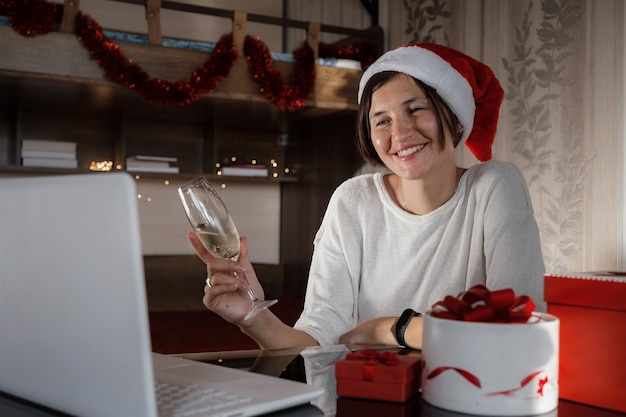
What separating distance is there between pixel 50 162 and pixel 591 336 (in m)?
3.53

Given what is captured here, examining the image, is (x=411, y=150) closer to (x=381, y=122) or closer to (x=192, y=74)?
(x=381, y=122)

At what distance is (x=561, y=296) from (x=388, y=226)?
86 cm

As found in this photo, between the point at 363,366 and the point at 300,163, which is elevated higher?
the point at 300,163

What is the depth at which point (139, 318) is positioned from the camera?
0.57 meters

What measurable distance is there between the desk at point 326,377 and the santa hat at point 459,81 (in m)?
0.67

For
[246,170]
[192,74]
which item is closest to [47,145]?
[192,74]

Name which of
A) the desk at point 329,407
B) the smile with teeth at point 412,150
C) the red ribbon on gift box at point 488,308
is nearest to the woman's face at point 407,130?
the smile with teeth at point 412,150

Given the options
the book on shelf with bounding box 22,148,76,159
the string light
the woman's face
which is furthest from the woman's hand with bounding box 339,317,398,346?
the string light

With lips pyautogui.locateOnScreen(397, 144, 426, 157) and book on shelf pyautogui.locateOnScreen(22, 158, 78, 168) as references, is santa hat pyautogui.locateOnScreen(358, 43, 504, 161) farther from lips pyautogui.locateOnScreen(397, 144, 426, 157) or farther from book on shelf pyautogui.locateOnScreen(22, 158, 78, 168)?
book on shelf pyautogui.locateOnScreen(22, 158, 78, 168)

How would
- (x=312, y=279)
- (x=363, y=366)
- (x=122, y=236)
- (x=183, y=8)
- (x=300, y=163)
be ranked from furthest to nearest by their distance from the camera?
(x=300, y=163), (x=183, y=8), (x=312, y=279), (x=363, y=366), (x=122, y=236)

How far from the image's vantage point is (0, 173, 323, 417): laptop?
22.5 inches

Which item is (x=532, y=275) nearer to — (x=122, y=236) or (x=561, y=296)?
(x=561, y=296)

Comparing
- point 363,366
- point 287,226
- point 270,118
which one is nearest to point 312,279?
point 363,366

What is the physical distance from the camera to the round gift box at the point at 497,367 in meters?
0.74
